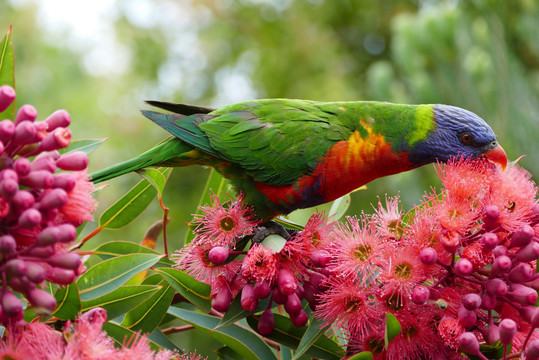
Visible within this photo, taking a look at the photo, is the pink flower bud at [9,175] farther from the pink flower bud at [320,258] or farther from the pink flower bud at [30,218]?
the pink flower bud at [320,258]

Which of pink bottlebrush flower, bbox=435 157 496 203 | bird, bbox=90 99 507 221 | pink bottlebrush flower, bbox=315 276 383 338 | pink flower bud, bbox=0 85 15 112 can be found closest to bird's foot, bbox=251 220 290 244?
bird, bbox=90 99 507 221

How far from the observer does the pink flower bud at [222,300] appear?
129 centimetres

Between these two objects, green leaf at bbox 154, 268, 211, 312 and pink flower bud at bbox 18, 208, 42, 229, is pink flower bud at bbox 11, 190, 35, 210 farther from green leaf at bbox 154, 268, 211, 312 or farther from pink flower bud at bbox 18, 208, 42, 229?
green leaf at bbox 154, 268, 211, 312

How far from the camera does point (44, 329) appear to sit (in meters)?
0.95

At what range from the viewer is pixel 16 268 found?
0.81m

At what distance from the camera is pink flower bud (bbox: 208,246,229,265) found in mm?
1302

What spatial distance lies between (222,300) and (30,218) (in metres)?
0.59

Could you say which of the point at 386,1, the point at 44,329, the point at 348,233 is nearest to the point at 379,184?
the point at 386,1

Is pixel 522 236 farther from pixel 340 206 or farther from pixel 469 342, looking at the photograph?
pixel 340 206

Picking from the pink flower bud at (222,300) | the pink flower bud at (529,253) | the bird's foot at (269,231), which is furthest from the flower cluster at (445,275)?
the bird's foot at (269,231)

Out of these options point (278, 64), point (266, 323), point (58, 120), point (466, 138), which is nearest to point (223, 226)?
point (266, 323)

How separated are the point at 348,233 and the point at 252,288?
273mm

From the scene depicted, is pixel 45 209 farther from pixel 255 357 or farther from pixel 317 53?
pixel 317 53

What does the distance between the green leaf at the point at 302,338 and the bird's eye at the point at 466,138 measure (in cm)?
81
